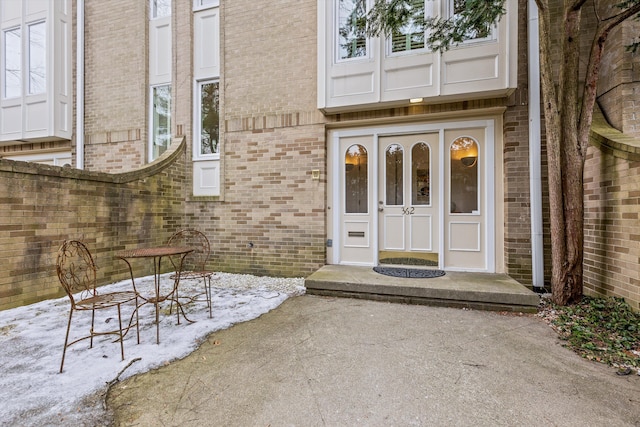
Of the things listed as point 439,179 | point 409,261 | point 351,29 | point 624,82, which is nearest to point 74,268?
A: point 409,261

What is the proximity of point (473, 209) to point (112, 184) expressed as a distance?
616 centimetres

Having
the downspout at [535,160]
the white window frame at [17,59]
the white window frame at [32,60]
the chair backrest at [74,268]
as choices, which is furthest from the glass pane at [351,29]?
the white window frame at [17,59]

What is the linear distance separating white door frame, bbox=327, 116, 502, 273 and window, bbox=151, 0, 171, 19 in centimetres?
492

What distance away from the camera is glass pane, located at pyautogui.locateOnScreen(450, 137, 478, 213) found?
17.3 feet

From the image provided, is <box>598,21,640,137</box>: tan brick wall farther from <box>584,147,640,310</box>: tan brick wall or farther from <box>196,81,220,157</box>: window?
<box>196,81,220,157</box>: window

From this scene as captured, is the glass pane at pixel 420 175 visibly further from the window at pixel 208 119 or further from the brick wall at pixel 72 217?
the brick wall at pixel 72 217

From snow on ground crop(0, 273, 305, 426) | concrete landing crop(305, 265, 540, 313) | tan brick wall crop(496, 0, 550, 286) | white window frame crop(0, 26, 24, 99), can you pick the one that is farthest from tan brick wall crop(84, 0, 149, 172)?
tan brick wall crop(496, 0, 550, 286)

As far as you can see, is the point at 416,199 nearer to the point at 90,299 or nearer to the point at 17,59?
the point at 90,299

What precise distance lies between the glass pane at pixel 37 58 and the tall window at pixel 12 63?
1.32 feet

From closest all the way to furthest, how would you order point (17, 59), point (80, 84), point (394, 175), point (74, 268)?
point (74, 268) < point (394, 175) < point (80, 84) < point (17, 59)

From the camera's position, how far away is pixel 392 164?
5.64 meters

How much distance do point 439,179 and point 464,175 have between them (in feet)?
1.41

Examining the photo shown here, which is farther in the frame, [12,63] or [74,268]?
[12,63]

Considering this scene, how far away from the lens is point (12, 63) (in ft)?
24.6
